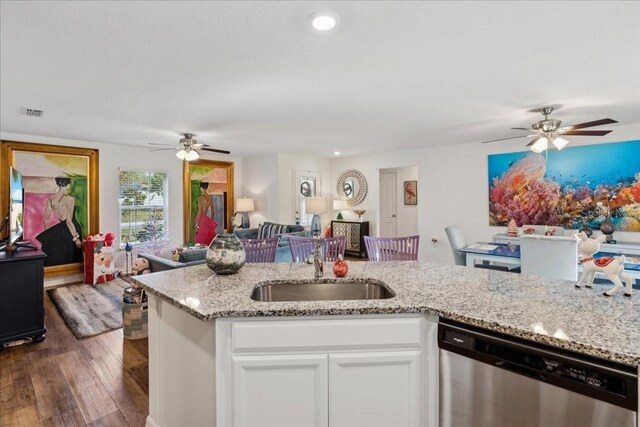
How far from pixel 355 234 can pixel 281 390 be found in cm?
594

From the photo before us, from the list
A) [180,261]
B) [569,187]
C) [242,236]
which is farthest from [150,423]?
[569,187]

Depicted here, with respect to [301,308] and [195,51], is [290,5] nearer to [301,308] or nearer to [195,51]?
[195,51]

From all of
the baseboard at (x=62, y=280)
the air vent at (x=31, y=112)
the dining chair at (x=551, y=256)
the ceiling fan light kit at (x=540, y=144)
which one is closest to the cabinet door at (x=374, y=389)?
the dining chair at (x=551, y=256)

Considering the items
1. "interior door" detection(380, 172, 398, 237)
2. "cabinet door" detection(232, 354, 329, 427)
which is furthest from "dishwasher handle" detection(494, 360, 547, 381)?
"interior door" detection(380, 172, 398, 237)

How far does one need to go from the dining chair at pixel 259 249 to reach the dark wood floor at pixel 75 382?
1.24m

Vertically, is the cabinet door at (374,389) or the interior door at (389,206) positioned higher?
the interior door at (389,206)

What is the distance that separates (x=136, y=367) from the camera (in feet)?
8.93

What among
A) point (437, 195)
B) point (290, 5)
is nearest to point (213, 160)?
point (437, 195)

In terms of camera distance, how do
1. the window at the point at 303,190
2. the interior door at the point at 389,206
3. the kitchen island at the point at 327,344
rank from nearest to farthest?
1. the kitchen island at the point at 327,344
2. the window at the point at 303,190
3. the interior door at the point at 389,206

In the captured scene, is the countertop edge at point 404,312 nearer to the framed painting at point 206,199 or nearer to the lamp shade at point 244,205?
the framed painting at point 206,199

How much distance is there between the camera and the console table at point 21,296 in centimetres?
301

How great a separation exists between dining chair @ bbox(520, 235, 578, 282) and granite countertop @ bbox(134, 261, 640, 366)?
1.29 m

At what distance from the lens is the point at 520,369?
4.00ft

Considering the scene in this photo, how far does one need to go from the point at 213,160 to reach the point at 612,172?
21.7 feet
